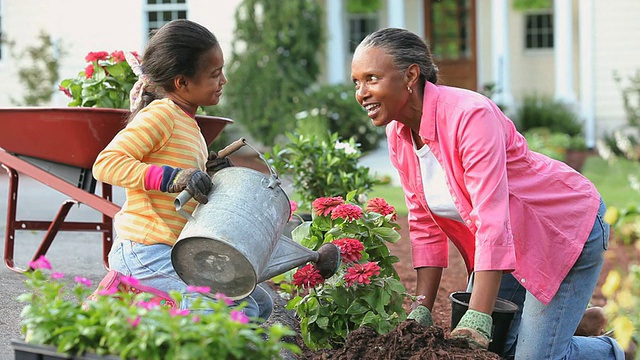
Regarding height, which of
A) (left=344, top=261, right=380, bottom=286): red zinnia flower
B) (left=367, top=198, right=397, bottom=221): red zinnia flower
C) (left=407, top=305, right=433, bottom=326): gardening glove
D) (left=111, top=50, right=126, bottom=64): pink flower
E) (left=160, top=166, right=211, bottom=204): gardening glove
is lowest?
(left=407, top=305, right=433, bottom=326): gardening glove

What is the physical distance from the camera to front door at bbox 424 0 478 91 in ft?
64.2

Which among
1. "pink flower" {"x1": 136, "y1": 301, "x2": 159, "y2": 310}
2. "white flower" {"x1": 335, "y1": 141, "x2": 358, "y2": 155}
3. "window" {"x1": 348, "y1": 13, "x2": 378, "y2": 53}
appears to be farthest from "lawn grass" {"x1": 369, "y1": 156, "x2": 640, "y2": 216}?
"window" {"x1": 348, "y1": 13, "x2": 378, "y2": 53}

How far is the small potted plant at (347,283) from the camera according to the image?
346 centimetres

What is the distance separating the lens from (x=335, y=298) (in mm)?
3547

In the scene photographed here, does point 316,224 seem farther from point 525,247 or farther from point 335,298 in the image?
point 525,247

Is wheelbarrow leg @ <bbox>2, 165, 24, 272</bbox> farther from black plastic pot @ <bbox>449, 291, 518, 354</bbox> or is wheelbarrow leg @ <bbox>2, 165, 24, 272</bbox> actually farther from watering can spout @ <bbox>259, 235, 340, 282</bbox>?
black plastic pot @ <bbox>449, 291, 518, 354</bbox>

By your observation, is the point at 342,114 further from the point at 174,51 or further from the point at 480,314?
the point at 480,314

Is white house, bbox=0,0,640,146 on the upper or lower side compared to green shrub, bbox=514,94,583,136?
upper

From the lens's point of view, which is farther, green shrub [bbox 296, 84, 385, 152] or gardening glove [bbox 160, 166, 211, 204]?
green shrub [bbox 296, 84, 385, 152]

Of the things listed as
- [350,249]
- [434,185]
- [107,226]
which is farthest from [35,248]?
[434,185]

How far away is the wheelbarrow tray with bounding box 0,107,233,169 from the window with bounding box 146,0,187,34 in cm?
1299

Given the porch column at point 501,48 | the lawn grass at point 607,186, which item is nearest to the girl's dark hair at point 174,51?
the lawn grass at point 607,186

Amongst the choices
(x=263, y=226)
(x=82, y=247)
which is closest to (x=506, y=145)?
Answer: (x=263, y=226)

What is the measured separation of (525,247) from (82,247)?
4.09 meters
